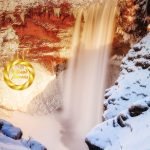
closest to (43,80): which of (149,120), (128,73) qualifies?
Answer: (128,73)

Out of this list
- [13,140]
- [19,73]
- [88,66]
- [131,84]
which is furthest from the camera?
[19,73]

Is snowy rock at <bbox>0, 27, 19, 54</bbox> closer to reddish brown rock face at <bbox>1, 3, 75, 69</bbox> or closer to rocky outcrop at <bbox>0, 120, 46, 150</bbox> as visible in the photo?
reddish brown rock face at <bbox>1, 3, 75, 69</bbox>

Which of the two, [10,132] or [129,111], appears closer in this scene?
[129,111]

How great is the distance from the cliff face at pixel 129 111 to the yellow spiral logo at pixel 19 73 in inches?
176

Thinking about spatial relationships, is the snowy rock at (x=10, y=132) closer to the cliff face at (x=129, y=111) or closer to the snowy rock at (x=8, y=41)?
the cliff face at (x=129, y=111)

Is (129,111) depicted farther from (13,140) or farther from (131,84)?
(13,140)

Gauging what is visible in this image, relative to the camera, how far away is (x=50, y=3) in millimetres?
12766

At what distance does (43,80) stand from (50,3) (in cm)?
270

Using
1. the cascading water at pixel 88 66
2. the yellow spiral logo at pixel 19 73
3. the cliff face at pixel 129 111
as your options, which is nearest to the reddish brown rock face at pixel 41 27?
the yellow spiral logo at pixel 19 73

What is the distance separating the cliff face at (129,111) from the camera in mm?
5867

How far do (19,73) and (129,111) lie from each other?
7.41 m

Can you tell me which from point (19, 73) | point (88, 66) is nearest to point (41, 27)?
point (19, 73)

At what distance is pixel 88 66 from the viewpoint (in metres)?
12.6

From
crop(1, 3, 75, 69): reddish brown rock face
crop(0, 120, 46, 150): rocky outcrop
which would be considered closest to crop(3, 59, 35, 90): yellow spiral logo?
crop(1, 3, 75, 69): reddish brown rock face
